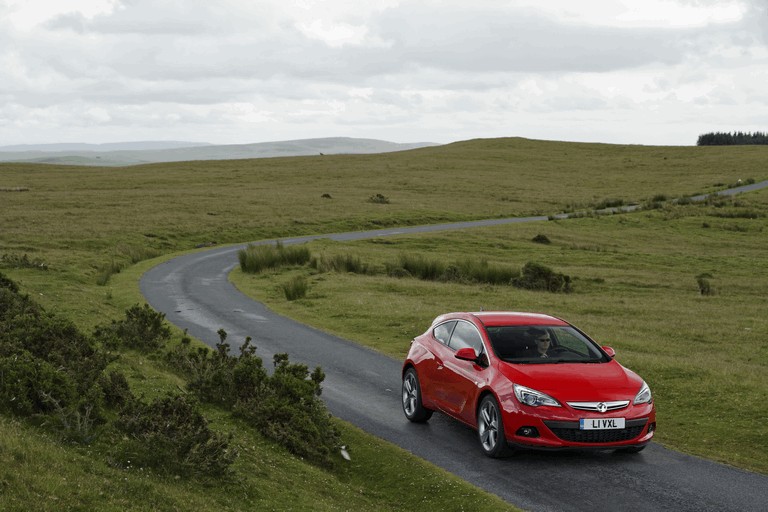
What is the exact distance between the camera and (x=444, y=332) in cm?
1347

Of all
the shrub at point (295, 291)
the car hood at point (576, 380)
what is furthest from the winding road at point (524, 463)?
the shrub at point (295, 291)

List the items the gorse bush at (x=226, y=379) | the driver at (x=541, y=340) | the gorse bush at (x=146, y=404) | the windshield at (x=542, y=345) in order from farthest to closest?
the gorse bush at (x=226, y=379)
the driver at (x=541, y=340)
the windshield at (x=542, y=345)
the gorse bush at (x=146, y=404)

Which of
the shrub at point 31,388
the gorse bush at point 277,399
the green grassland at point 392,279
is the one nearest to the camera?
the shrub at point 31,388

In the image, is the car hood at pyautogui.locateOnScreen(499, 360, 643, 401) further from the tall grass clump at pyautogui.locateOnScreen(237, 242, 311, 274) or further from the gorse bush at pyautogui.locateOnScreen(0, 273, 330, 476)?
the tall grass clump at pyautogui.locateOnScreen(237, 242, 311, 274)

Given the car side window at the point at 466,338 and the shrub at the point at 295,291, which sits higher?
the car side window at the point at 466,338

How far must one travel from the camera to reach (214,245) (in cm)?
5106

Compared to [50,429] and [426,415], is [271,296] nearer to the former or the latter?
[426,415]

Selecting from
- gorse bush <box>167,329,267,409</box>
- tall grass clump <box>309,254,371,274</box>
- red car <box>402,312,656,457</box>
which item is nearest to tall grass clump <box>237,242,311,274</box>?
tall grass clump <box>309,254,371,274</box>

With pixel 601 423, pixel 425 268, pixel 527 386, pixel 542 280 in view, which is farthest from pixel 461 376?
→ pixel 425 268

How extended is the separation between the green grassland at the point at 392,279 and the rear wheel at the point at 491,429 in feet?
3.63

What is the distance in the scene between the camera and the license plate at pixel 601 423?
10906mm

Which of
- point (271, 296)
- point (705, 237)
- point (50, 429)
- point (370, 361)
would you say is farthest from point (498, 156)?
point (50, 429)

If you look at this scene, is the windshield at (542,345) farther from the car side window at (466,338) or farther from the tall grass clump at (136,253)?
the tall grass clump at (136,253)

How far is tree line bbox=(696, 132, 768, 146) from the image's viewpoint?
606 ft
